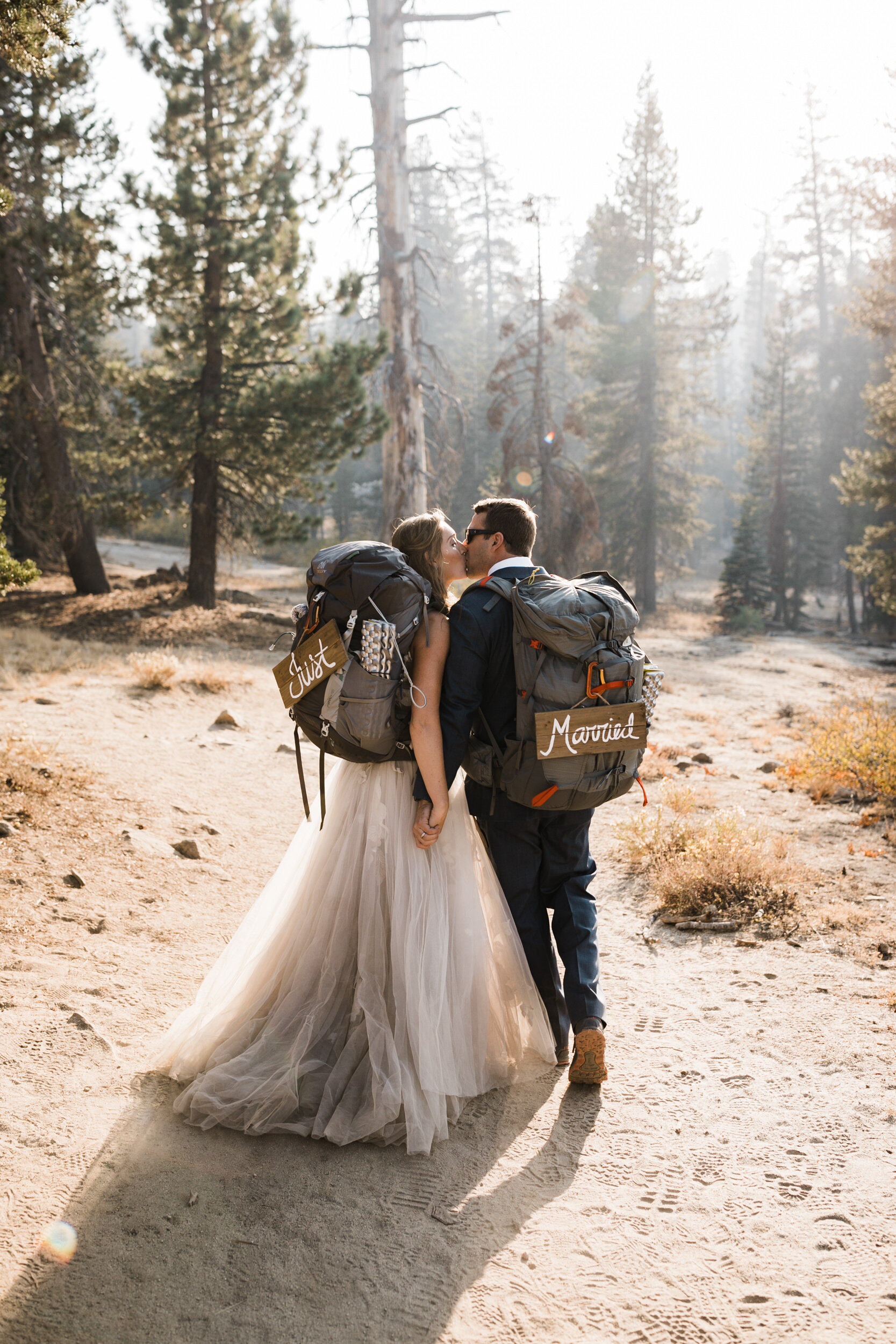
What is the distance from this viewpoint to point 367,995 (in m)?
3.14

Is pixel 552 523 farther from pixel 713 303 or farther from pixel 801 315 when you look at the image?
pixel 801 315

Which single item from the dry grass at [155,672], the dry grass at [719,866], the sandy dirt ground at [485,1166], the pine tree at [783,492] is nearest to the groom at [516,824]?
the sandy dirt ground at [485,1166]

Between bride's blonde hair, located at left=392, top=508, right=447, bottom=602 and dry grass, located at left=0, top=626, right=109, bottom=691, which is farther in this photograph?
dry grass, located at left=0, top=626, right=109, bottom=691

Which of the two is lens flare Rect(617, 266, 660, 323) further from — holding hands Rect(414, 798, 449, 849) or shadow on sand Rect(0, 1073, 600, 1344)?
shadow on sand Rect(0, 1073, 600, 1344)

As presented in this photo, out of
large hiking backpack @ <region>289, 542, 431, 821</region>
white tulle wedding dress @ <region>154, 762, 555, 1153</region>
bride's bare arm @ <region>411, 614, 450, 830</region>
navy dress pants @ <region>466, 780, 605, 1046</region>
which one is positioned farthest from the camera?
navy dress pants @ <region>466, 780, 605, 1046</region>

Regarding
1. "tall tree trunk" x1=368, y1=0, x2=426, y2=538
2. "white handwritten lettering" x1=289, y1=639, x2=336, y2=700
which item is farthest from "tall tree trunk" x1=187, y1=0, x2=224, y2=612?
"white handwritten lettering" x1=289, y1=639, x2=336, y2=700

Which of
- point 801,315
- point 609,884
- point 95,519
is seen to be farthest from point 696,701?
point 801,315

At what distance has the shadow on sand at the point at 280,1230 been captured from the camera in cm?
227

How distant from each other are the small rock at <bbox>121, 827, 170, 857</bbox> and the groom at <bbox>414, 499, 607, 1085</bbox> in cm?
302

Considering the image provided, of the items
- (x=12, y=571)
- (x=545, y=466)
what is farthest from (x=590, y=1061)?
(x=545, y=466)

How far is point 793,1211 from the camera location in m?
2.69

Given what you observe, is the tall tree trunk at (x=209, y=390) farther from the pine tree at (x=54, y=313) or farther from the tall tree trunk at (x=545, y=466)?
the tall tree trunk at (x=545, y=466)

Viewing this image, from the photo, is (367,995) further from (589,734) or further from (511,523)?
(511,523)

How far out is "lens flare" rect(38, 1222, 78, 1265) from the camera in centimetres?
243
